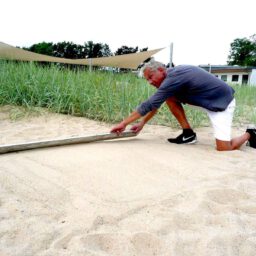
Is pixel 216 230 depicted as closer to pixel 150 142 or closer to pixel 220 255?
pixel 220 255

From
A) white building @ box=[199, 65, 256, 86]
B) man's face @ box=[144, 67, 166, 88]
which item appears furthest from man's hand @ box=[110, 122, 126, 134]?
white building @ box=[199, 65, 256, 86]

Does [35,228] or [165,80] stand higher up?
[165,80]

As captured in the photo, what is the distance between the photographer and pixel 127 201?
4.99 ft

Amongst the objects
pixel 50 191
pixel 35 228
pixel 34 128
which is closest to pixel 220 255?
pixel 35 228

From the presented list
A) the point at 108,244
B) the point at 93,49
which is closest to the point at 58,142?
the point at 108,244

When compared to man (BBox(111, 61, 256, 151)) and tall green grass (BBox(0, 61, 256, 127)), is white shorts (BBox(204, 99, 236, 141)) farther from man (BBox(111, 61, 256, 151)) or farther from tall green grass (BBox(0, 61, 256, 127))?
tall green grass (BBox(0, 61, 256, 127))

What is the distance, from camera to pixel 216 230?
4.20 ft

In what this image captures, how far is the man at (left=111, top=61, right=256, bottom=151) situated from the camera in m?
2.28

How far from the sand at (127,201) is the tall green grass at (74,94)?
108 centimetres

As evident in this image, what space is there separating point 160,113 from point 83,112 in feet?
3.24

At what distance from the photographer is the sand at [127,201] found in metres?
1.17

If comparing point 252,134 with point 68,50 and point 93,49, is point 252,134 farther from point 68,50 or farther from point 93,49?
point 93,49

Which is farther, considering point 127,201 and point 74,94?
point 74,94

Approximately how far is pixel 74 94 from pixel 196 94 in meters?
1.59
